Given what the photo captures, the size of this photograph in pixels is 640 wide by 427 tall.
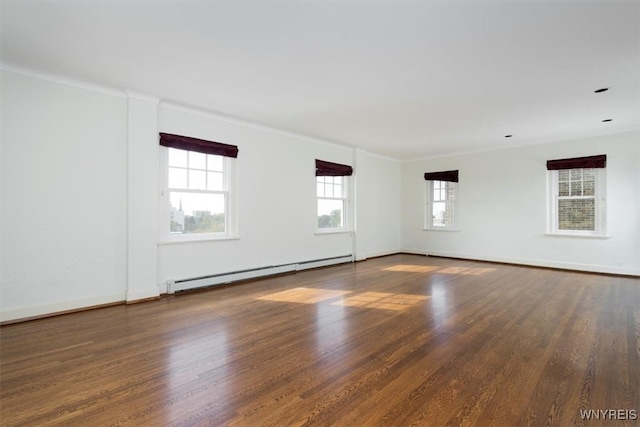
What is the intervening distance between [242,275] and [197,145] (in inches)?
82.5

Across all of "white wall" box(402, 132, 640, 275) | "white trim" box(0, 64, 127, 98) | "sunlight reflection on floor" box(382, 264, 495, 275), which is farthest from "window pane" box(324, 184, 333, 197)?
"white trim" box(0, 64, 127, 98)

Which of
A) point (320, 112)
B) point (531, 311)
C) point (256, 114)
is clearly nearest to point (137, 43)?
point (256, 114)

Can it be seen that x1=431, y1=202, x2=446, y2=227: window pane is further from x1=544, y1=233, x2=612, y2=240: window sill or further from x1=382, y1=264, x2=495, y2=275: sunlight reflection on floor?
x1=544, y1=233, x2=612, y2=240: window sill

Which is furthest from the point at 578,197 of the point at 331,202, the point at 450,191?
the point at 331,202

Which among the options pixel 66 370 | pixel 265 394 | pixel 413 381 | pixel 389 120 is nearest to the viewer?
pixel 265 394

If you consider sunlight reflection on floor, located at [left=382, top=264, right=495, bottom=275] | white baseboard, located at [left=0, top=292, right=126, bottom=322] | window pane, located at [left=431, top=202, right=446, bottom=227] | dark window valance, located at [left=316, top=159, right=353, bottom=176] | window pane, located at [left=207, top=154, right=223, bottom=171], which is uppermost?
dark window valance, located at [left=316, top=159, right=353, bottom=176]

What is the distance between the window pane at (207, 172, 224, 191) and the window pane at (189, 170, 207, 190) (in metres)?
0.06

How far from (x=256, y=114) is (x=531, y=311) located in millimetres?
4400

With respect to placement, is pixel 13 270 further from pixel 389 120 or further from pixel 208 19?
pixel 389 120

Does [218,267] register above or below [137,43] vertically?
below

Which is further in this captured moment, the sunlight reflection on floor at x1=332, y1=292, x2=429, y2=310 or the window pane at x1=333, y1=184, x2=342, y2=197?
the window pane at x1=333, y1=184, x2=342, y2=197

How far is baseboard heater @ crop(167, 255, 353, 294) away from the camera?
170 inches

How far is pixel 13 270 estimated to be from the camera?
10.4 feet

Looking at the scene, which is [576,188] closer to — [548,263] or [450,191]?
[548,263]
